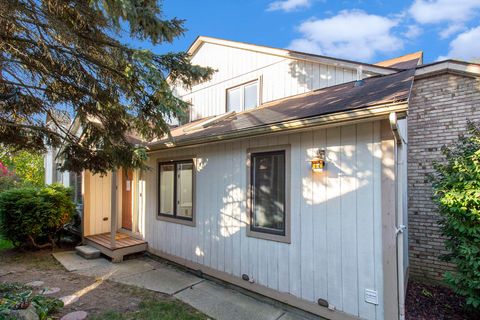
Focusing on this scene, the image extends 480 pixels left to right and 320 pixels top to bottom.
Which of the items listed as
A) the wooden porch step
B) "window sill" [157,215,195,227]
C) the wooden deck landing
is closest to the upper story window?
"window sill" [157,215,195,227]

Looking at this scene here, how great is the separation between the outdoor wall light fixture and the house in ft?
0.06

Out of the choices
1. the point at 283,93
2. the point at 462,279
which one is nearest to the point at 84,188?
the point at 283,93

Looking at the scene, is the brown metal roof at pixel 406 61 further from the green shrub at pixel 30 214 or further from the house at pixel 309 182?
the green shrub at pixel 30 214

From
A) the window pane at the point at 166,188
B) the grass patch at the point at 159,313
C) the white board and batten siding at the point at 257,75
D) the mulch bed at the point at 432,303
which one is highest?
the white board and batten siding at the point at 257,75

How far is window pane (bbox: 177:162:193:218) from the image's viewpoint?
648cm

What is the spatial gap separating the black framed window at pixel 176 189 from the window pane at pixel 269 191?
6.28ft

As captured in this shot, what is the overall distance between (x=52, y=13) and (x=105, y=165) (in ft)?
9.33

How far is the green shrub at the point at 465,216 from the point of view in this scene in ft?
12.6

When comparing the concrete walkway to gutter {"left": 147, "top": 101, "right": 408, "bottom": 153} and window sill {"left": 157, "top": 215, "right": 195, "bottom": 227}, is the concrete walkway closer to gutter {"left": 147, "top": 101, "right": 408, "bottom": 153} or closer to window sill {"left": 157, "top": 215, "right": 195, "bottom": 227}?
window sill {"left": 157, "top": 215, "right": 195, "bottom": 227}

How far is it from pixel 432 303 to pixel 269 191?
3365mm

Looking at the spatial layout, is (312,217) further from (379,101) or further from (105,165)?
(105,165)

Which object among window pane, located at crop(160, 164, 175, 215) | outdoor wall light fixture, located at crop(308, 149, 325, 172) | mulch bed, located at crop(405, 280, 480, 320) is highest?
outdoor wall light fixture, located at crop(308, 149, 325, 172)

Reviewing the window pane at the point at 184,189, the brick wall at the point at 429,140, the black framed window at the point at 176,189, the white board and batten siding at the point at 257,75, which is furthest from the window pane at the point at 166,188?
the brick wall at the point at 429,140

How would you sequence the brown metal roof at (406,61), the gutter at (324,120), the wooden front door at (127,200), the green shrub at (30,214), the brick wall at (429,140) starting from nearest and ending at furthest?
the gutter at (324,120)
the brick wall at (429,140)
the brown metal roof at (406,61)
the green shrub at (30,214)
the wooden front door at (127,200)
